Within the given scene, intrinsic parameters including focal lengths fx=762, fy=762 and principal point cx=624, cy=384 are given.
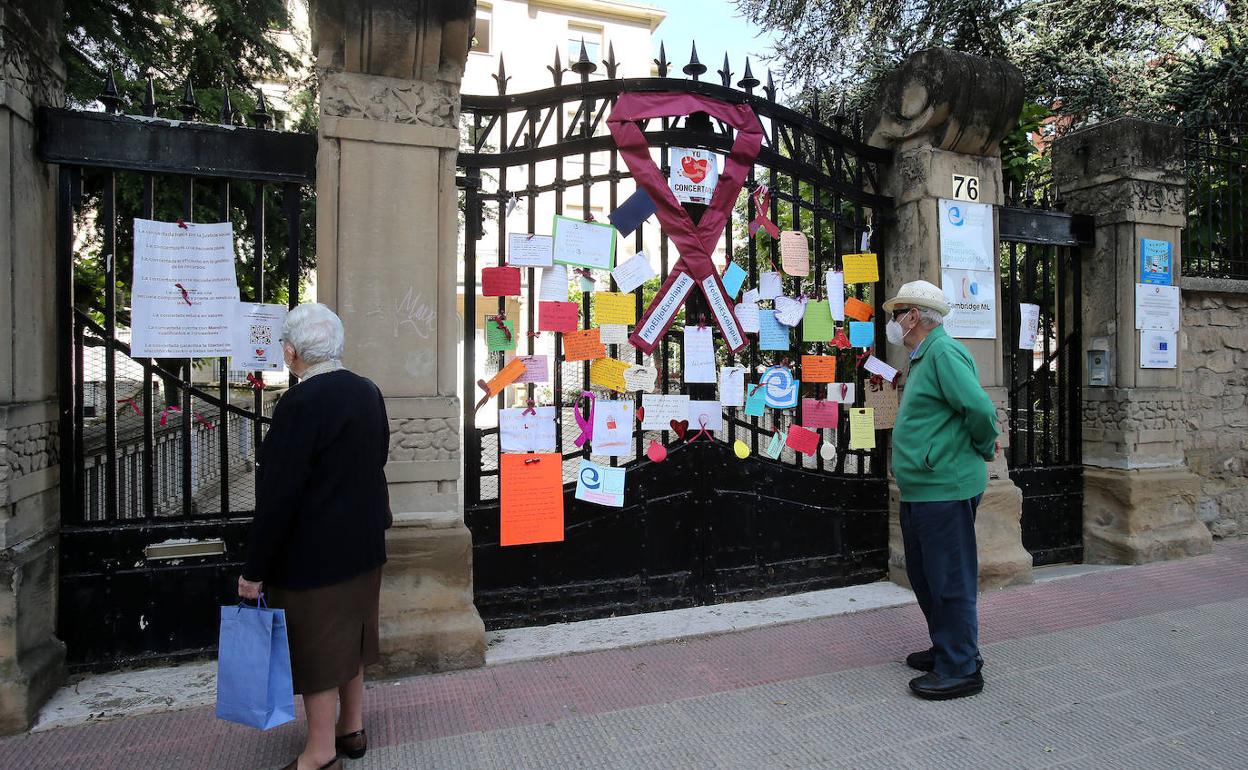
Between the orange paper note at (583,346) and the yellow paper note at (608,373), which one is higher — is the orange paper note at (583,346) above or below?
above

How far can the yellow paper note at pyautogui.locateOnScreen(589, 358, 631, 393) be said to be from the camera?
4379mm

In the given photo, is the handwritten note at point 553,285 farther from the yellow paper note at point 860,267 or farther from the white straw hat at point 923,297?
the yellow paper note at point 860,267

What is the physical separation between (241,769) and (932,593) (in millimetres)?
2977

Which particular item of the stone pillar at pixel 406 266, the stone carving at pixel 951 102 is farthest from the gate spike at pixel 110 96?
the stone carving at pixel 951 102

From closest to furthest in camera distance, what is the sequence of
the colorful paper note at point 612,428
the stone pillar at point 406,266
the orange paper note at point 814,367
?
the stone pillar at point 406,266 → the colorful paper note at point 612,428 → the orange paper note at point 814,367

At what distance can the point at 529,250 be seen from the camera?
13.8 ft

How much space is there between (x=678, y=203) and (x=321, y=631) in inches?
119

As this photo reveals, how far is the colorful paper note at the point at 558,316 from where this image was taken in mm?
4230

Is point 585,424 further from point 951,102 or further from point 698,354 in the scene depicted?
point 951,102

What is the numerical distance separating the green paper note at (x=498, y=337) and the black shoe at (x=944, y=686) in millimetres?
2627

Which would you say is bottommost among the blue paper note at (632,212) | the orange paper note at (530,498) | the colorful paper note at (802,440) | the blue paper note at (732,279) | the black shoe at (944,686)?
the black shoe at (944,686)

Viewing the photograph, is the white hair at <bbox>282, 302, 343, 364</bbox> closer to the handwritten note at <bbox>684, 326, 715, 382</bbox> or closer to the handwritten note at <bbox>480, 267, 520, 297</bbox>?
the handwritten note at <bbox>480, 267, 520, 297</bbox>

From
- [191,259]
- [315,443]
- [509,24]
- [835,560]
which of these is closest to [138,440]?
[191,259]

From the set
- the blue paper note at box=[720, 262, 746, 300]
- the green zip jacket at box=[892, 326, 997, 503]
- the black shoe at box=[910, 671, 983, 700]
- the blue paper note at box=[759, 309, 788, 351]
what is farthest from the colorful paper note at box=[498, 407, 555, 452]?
the black shoe at box=[910, 671, 983, 700]
